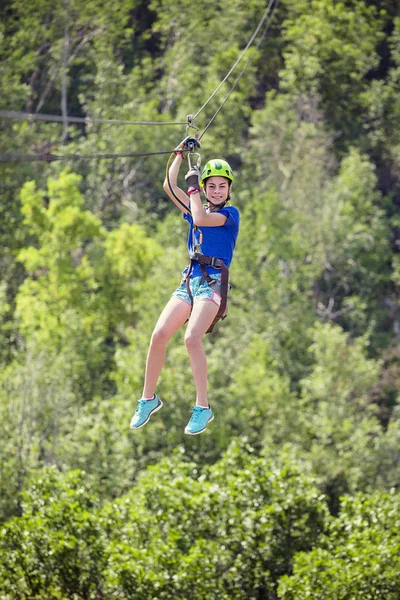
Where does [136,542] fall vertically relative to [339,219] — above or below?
below

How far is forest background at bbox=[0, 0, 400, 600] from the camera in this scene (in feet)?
77.2

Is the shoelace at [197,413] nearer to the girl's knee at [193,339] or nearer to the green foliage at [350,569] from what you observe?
the girl's knee at [193,339]

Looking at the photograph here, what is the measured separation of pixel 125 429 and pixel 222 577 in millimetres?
10944

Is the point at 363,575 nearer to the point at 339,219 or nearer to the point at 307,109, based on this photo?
the point at 339,219

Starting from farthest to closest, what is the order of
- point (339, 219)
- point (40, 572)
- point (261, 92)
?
point (261, 92), point (339, 219), point (40, 572)

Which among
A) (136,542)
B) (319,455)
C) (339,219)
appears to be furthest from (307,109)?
(136,542)

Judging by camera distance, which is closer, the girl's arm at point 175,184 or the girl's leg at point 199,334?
the girl's leg at point 199,334

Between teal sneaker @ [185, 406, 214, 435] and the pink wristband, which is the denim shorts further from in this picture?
teal sneaker @ [185, 406, 214, 435]

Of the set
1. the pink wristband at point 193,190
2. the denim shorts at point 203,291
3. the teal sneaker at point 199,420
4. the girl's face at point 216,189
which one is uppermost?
the girl's face at point 216,189

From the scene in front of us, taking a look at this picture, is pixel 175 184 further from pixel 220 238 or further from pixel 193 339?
pixel 193 339

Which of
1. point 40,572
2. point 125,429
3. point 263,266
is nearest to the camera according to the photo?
point 40,572

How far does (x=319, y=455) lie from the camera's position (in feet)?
119

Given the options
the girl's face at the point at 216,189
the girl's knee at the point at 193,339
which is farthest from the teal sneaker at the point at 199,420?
the girl's face at the point at 216,189

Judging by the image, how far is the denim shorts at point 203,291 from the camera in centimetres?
938
